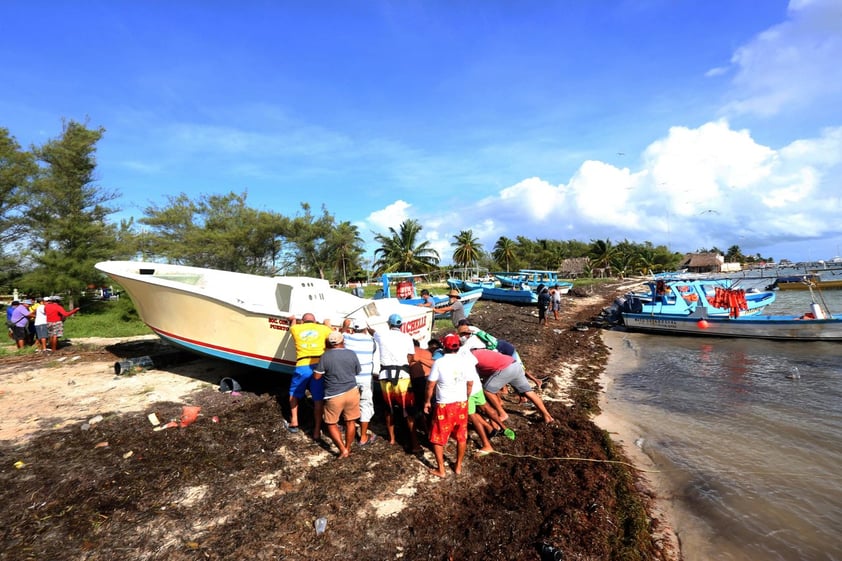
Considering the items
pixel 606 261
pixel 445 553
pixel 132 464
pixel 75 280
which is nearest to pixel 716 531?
pixel 445 553

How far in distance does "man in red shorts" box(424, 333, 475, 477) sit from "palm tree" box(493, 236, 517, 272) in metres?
53.0

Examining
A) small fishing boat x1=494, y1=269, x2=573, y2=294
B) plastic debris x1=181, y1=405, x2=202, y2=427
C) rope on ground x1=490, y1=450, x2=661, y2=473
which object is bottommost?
rope on ground x1=490, y1=450, x2=661, y2=473

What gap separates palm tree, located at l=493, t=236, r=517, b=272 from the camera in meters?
55.8

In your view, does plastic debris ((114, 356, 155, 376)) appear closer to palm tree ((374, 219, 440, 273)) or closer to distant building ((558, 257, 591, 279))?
palm tree ((374, 219, 440, 273))

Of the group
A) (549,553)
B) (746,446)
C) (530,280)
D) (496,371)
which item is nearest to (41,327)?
(496,371)

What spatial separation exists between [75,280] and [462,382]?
20291 mm

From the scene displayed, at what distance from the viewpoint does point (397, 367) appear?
4781 millimetres

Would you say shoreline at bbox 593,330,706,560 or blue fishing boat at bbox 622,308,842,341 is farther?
blue fishing boat at bbox 622,308,842,341

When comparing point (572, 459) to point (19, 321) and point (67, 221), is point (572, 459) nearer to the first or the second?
point (19, 321)

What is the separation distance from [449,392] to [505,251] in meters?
53.3

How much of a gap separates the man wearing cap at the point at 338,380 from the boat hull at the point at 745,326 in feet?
47.6

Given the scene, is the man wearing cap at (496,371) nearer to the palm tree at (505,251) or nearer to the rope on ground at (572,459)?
the rope on ground at (572,459)

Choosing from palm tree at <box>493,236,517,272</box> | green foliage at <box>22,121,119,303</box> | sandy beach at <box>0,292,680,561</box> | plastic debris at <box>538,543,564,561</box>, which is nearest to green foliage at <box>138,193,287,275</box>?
green foliage at <box>22,121,119,303</box>

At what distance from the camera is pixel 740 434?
5.80 meters
